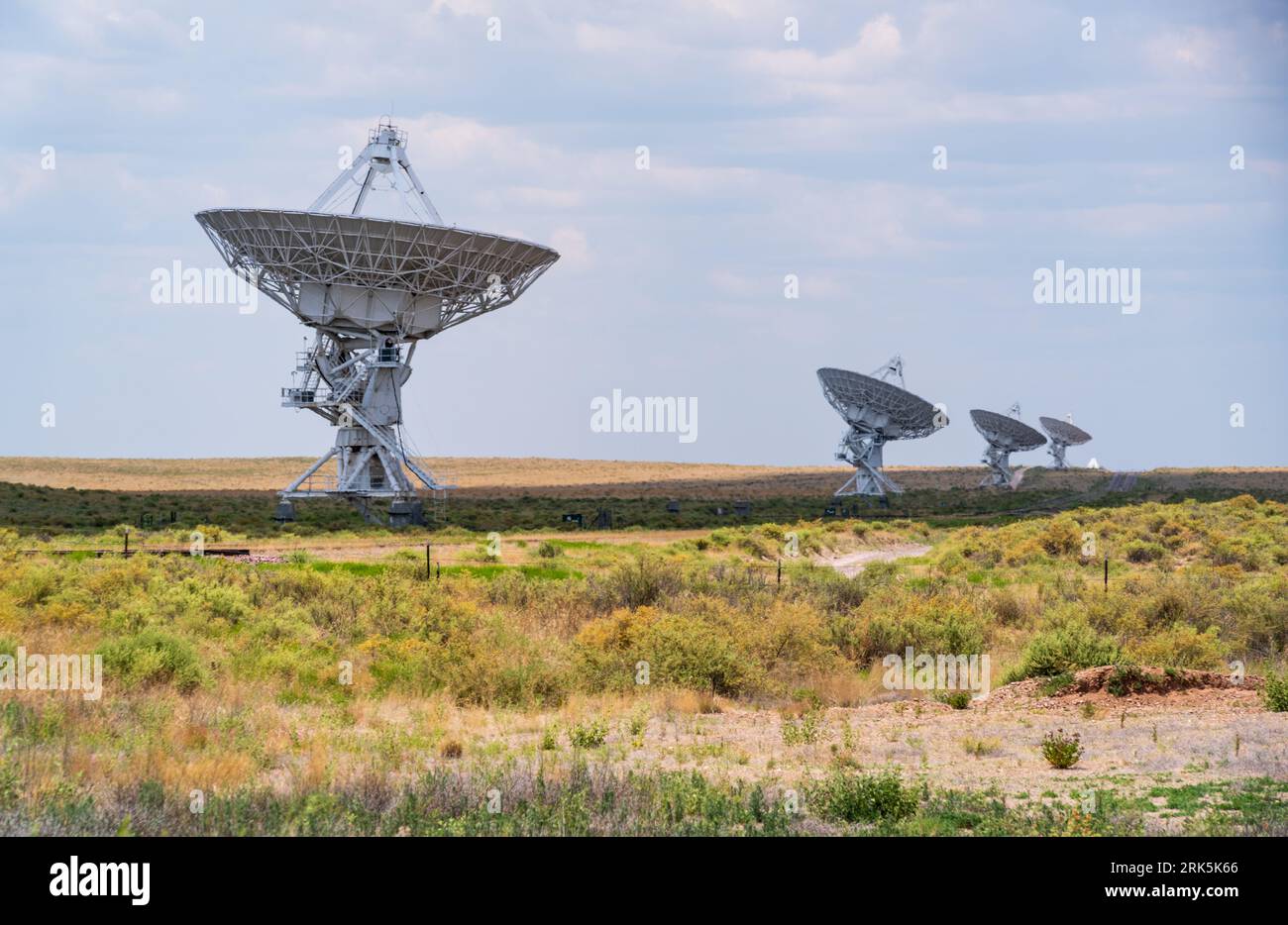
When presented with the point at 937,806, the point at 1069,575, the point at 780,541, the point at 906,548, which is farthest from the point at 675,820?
the point at 906,548

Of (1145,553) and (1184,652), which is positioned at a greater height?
(1145,553)

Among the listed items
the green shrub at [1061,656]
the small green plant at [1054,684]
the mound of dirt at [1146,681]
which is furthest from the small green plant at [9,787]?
the green shrub at [1061,656]

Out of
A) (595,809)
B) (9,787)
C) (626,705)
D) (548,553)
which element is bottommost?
(626,705)

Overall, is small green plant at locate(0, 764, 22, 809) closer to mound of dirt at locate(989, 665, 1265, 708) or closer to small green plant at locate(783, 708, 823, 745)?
small green plant at locate(783, 708, 823, 745)

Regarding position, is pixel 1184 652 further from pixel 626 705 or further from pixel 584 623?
pixel 584 623

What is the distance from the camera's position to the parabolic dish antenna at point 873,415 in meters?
71.6

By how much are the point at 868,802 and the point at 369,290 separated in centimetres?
3785

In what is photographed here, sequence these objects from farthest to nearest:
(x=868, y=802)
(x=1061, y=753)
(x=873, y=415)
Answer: (x=873, y=415) < (x=1061, y=753) < (x=868, y=802)

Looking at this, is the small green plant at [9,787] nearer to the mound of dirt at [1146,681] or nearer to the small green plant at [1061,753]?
the small green plant at [1061,753]

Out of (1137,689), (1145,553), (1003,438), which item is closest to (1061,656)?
(1137,689)

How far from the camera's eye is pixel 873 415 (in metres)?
75.0

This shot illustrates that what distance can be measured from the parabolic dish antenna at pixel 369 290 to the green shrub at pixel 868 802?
3560cm

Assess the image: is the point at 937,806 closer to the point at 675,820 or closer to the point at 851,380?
the point at 675,820
